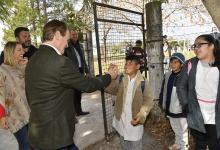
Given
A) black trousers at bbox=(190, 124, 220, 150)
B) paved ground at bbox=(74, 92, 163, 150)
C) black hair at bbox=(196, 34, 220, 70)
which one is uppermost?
black hair at bbox=(196, 34, 220, 70)

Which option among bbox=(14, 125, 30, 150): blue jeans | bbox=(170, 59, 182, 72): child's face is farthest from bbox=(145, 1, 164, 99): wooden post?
bbox=(14, 125, 30, 150): blue jeans

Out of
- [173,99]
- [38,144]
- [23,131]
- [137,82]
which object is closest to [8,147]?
[23,131]

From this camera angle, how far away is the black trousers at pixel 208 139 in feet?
13.6

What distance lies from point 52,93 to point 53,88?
0.05m

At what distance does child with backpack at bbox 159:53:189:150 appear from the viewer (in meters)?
5.21

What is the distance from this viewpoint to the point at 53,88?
3076mm

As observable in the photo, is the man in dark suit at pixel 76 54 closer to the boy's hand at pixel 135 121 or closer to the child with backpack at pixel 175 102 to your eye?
the child with backpack at pixel 175 102

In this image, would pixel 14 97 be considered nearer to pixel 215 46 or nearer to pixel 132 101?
pixel 132 101

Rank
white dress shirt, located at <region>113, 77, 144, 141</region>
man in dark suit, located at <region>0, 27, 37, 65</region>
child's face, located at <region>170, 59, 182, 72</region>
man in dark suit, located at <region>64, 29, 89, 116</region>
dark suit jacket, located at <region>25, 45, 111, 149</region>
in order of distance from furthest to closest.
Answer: man in dark suit, located at <region>64, 29, 89, 116</region> < man in dark suit, located at <region>0, 27, 37, 65</region> < child's face, located at <region>170, 59, 182, 72</region> < white dress shirt, located at <region>113, 77, 144, 141</region> < dark suit jacket, located at <region>25, 45, 111, 149</region>

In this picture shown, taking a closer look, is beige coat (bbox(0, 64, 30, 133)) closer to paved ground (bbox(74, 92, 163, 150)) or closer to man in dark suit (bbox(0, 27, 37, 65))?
man in dark suit (bbox(0, 27, 37, 65))

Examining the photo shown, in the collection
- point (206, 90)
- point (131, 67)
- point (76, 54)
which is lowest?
point (206, 90)

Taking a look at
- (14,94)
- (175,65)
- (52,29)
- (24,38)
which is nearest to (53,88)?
(52,29)

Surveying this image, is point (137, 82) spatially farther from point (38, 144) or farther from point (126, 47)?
point (126, 47)

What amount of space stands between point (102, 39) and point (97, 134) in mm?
1786
